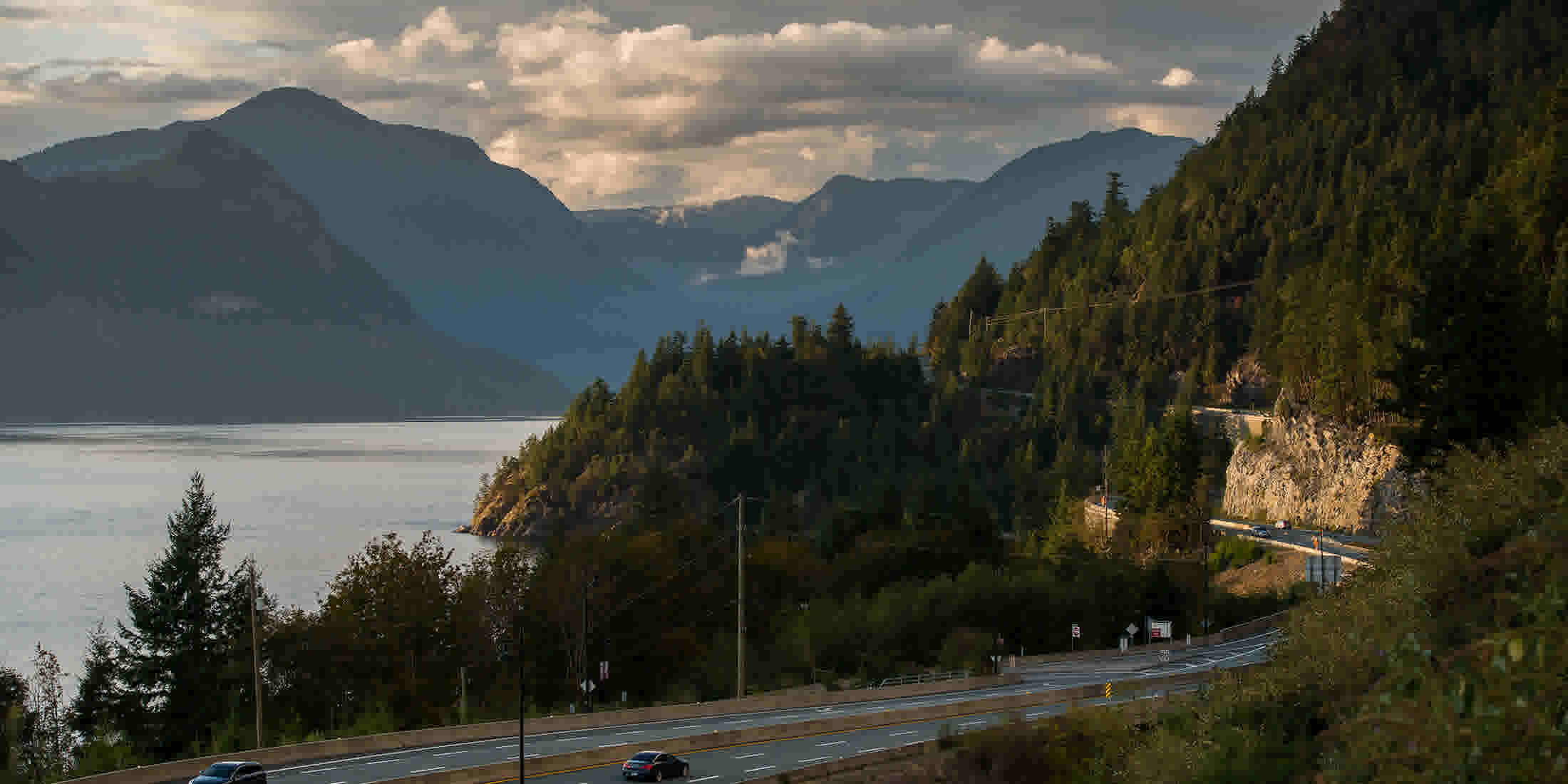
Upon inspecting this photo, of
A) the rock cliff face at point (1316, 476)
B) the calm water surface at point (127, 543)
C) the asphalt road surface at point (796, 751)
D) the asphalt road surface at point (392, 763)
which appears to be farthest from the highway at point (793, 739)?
the calm water surface at point (127, 543)

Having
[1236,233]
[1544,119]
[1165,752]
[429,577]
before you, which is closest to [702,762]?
[1165,752]

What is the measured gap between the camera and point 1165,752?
22594 millimetres

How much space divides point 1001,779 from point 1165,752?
1693 centimetres

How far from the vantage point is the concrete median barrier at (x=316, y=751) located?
32.2 m

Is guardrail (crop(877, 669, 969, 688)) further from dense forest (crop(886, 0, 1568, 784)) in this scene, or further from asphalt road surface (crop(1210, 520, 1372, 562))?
asphalt road surface (crop(1210, 520, 1372, 562))

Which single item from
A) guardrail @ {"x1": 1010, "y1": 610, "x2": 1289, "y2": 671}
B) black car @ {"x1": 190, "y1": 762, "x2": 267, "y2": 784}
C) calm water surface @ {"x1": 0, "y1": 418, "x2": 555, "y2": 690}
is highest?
black car @ {"x1": 190, "y1": 762, "x2": 267, "y2": 784}

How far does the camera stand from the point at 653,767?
110ft

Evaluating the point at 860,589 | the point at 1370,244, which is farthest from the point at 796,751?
the point at 1370,244

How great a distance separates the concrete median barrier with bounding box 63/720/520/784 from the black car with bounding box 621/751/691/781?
27.2 feet

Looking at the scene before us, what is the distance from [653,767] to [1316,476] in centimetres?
6873

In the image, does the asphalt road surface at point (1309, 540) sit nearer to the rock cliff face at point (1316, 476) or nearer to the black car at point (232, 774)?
the rock cliff face at point (1316, 476)

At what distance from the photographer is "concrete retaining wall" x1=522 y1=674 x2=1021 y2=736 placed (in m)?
44.3

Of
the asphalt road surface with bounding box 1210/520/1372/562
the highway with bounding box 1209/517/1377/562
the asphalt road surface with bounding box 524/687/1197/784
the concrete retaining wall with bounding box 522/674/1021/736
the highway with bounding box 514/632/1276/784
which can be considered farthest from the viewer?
the highway with bounding box 1209/517/1377/562

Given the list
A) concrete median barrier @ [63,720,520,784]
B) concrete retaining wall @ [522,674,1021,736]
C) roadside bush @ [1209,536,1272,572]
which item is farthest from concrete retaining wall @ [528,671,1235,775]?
roadside bush @ [1209,536,1272,572]
